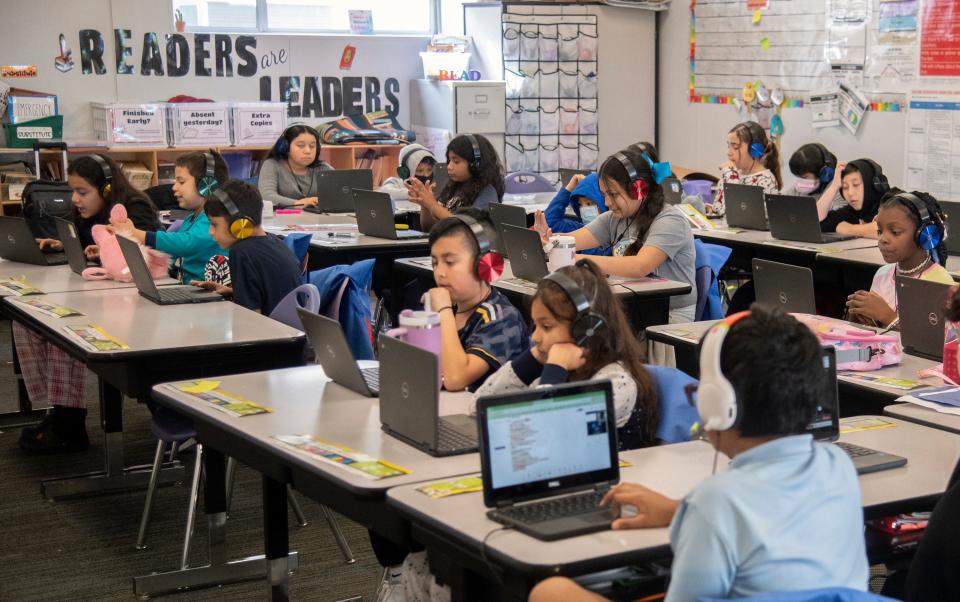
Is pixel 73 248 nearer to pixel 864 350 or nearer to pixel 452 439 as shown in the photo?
pixel 452 439

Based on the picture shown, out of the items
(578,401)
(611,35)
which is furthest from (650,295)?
(611,35)

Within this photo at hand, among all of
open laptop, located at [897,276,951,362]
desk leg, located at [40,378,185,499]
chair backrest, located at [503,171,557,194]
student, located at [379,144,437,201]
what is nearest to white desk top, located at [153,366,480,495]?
desk leg, located at [40,378,185,499]

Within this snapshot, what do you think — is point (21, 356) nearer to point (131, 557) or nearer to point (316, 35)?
point (131, 557)

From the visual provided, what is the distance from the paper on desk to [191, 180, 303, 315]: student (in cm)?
167

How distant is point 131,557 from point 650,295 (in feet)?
6.56

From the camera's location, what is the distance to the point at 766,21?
8.50m

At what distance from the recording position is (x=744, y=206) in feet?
20.9

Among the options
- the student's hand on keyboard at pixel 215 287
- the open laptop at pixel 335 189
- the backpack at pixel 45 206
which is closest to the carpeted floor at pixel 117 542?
the student's hand on keyboard at pixel 215 287

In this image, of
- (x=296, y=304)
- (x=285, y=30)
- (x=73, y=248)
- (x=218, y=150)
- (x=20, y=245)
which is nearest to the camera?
(x=296, y=304)

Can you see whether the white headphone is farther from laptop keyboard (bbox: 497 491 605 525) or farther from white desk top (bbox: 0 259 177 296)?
white desk top (bbox: 0 259 177 296)

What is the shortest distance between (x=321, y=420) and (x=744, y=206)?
13.2 feet

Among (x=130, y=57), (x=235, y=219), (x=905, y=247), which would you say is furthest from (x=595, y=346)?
(x=130, y=57)

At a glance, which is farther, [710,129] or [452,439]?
[710,129]

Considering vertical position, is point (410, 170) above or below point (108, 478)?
above
